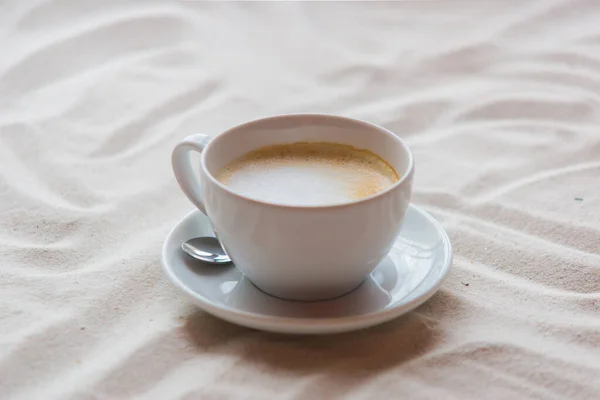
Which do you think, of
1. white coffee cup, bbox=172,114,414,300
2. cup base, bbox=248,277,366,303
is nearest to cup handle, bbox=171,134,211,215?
white coffee cup, bbox=172,114,414,300

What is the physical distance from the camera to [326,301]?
805mm

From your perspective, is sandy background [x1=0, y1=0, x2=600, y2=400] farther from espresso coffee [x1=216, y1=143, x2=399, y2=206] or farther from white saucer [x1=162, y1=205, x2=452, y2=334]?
espresso coffee [x1=216, y1=143, x2=399, y2=206]

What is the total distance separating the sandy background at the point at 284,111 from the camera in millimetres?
743

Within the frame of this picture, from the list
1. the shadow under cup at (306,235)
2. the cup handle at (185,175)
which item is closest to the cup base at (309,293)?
the shadow under cup at (306,235)

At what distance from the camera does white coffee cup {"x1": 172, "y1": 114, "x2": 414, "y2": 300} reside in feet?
2.39

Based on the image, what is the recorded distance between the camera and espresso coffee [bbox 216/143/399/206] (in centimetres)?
82

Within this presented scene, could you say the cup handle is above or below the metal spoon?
above

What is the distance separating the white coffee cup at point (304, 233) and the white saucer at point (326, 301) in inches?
0.7

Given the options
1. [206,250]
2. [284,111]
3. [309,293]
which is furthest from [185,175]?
[284,111]

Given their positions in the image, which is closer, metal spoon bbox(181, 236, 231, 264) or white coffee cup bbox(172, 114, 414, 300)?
white coffee cup bbox(172, 114, 414, 300)

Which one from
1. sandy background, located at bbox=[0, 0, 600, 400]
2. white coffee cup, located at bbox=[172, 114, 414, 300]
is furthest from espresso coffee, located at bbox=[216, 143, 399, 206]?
sandy background, located at bbox=[0, 0, 600, 400]

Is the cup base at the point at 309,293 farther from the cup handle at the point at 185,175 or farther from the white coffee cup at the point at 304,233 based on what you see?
the cup handle at the point at 185,175

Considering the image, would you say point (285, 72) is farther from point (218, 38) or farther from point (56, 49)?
point (56, 49)

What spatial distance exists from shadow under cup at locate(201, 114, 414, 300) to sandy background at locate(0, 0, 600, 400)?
0.06 m
